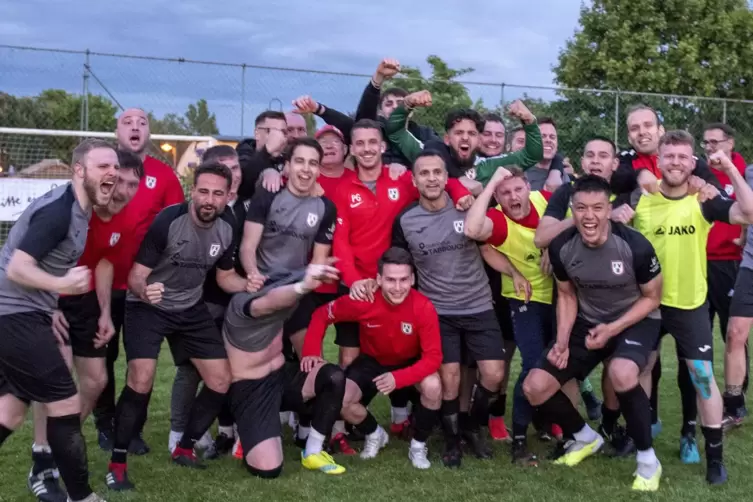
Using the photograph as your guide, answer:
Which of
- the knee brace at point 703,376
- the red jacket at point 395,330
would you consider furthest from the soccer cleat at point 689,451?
the red jacket at point 395,330

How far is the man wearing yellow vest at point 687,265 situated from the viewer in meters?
4.70

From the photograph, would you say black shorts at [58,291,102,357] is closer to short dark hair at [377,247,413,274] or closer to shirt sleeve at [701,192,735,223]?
short dark hair at [377,247,413,274]

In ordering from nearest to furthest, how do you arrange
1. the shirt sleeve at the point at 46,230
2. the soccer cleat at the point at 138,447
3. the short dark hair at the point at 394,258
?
the shirt sleeve at the point at 46,230 < the short dark hair at the point at 394,258 < the soccer cleat at the point at 138,447

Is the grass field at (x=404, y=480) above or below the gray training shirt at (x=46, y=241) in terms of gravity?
below

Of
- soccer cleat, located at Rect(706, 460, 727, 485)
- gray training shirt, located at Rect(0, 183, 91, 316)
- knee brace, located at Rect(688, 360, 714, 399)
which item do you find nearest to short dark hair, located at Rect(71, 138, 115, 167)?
gray training shirt, located at Rect(0, 183, 91, 316)

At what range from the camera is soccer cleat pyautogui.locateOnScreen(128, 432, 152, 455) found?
5.23 metres

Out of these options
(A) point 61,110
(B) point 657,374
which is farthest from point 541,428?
(A) point 61,110

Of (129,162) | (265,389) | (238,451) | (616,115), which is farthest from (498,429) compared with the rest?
(616,115)

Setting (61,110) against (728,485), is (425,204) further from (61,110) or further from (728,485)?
(61,110)

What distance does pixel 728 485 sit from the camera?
454 cm

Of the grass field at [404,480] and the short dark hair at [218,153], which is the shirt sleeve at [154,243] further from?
the grass field at [404,480]

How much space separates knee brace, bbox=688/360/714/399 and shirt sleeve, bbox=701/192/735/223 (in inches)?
35.6

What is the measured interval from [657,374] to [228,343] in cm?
311

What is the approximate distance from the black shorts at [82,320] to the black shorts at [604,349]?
289 centimetres
